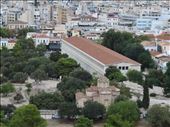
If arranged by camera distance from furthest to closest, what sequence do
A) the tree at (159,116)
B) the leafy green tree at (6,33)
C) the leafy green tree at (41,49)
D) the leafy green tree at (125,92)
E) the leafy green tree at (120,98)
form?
the leafy green tree at (6,33) < the leafy green tree at (41,49) < the leafy green tree at (125,92) < the leafy green tree at (120,98) < the tree at (159,116)

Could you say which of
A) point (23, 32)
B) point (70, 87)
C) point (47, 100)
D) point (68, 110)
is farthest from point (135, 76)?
point (23, 32)

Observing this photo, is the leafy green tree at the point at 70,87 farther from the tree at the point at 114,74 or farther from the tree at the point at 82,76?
the tree at the point at 114,74

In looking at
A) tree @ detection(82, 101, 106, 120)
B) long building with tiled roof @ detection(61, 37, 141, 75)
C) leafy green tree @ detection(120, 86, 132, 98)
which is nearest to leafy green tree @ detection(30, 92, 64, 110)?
tree @ detection(82, 101, 106, 120)

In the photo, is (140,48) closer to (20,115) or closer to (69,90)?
(69,90)

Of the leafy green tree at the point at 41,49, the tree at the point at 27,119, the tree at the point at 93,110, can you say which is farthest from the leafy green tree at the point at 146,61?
the tree at the point at 27,119

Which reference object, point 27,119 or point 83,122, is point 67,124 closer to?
point 83,122

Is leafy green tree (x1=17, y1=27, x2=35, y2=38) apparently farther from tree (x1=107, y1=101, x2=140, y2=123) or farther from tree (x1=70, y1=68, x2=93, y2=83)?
tree (x1=107, y1=101, x2=140, y2=123)
